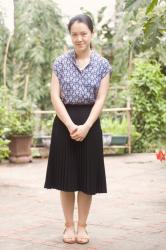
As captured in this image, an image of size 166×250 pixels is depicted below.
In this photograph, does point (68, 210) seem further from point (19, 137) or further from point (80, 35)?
point (19, 137)

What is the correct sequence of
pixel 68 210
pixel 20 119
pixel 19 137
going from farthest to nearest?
pixel 20 119, pixel 19 137, pixel 68 210

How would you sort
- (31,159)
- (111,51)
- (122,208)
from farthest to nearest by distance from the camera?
(111,51)
(31,159)
(122,208)

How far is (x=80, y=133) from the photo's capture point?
3.15m

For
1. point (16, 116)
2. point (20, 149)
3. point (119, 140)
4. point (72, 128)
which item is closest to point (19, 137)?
point (20, 149)

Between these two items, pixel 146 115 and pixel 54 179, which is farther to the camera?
pixel 146 115

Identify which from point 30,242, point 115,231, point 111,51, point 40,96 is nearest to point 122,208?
point 115,231

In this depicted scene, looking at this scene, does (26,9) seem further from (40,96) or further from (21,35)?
(40,96)

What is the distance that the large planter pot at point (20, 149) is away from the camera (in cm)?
832

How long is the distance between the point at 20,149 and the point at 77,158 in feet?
16.8

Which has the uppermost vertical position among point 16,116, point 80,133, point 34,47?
point 34,47

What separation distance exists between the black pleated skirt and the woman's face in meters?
0.35

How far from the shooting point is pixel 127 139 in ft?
31.5

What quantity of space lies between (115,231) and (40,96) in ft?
21.8

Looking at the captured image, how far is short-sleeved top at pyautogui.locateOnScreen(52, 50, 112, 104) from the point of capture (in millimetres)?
3254
